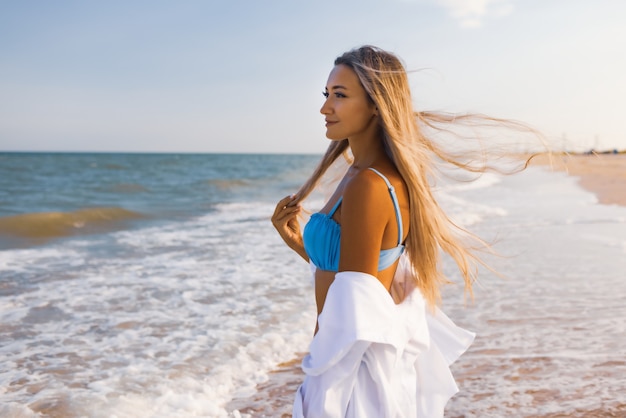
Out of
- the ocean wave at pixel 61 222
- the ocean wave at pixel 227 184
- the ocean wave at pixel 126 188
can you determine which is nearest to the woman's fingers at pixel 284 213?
the ocean wave at pixel 61 222

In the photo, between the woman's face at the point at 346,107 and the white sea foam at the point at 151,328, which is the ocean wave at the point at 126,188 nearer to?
the white sea foam at the point at 151,328

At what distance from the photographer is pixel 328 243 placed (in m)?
2.13

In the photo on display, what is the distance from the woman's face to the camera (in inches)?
84.8

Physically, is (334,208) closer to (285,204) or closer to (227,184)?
(285,204)

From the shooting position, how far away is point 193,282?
24.8ft

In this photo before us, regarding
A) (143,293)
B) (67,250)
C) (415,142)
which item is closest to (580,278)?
(143,293)

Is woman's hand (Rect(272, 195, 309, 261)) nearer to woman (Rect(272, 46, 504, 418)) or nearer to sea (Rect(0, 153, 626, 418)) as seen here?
woman (Rect(272, 46, 504, 418))

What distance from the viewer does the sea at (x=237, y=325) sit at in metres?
4.04

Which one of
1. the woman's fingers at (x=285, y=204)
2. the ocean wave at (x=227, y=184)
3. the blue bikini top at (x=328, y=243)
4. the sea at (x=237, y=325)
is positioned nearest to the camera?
the blue bikini top at (x=328, y=243)

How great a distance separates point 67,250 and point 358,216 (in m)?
9.67

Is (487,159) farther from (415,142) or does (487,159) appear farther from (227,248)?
(227,248)

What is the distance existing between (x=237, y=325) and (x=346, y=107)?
3943 millimetres

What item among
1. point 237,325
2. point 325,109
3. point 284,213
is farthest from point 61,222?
point 325,109

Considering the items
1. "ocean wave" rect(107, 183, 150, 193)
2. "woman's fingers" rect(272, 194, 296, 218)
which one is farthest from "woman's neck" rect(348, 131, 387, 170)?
"ocean wave" rect(107, 183, 150, 193)
